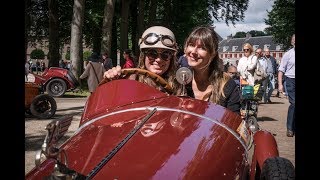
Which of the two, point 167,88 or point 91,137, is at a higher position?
point 167,88

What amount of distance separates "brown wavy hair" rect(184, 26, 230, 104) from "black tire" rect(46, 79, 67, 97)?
13709 millimetres

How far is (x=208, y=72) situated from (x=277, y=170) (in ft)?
4.62

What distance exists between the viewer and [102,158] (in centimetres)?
211

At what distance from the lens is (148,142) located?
90.9 inches

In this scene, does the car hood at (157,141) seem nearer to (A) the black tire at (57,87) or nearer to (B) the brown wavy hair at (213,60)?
(B) the brown wavy hair at (213,60)

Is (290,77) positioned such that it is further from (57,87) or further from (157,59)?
(57,87)

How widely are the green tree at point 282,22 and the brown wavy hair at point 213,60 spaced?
87.4ft

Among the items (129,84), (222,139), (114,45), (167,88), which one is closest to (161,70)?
(167,88)

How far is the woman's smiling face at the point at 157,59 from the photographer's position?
3904 millimetres

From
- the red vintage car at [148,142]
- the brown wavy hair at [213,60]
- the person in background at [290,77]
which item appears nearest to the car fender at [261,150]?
the red vintage car at [148,142]

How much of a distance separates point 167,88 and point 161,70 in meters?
0.45

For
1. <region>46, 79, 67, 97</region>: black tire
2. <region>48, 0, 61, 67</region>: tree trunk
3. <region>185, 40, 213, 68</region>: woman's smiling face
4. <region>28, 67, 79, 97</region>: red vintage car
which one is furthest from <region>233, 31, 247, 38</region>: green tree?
<region>185, 40, 213, 68</region>: woman's smiling face
